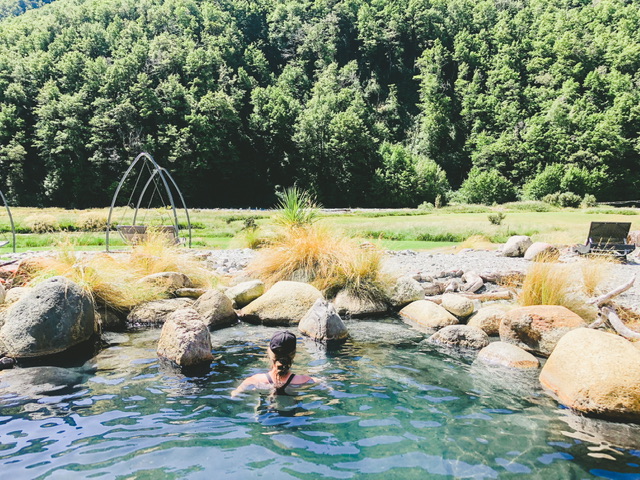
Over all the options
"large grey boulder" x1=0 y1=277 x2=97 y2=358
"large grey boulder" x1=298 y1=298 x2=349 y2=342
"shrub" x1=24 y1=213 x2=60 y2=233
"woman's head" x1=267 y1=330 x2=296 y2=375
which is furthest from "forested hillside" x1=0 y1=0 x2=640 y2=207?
"woman's head" x1=267 y1=330 x2=296 y2=375

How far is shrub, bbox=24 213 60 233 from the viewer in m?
23.7

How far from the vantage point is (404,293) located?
8.69 metres

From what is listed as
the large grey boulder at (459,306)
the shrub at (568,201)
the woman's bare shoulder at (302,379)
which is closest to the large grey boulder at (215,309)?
the woman's bare shoulder at (302,379)

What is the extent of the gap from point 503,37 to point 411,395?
97346 millimetres

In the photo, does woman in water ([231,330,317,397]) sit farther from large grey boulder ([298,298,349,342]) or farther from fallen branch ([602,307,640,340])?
fallen branch ([602,307,640,340])

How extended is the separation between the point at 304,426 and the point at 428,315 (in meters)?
4.29

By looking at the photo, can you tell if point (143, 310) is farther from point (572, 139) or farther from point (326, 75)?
point (326, 75)

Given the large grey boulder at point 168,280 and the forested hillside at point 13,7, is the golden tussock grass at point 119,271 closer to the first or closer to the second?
the large grey boulder at point 168,280

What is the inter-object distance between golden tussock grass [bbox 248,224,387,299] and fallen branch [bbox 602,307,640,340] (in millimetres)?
3695

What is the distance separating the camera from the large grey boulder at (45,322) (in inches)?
219

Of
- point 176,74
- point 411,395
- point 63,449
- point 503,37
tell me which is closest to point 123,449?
point 63,449

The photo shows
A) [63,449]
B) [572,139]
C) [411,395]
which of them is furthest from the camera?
[572,139]

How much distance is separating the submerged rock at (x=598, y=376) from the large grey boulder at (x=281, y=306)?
4092 mm

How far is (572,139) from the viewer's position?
204ft
